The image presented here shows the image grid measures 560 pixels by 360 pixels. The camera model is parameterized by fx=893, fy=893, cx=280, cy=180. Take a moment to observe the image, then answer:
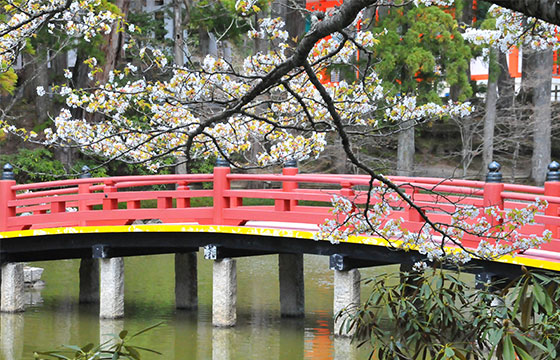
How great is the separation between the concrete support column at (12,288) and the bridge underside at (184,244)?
0.15 meters

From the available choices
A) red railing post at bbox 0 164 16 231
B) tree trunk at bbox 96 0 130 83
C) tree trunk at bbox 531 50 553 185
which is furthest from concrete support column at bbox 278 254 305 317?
tree trunk at bbox 531 50 553 185

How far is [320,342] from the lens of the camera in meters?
12.0

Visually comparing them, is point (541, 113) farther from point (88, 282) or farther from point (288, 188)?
point (88, 282)

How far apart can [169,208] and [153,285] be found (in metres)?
4.28

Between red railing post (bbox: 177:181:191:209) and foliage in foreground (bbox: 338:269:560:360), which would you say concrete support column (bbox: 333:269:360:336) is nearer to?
red railing post (bbox: 177:181:191:209)

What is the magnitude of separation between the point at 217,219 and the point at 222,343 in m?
1.81

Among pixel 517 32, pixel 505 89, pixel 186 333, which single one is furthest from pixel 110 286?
pixel 505 89

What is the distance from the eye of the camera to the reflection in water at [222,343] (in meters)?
11.5

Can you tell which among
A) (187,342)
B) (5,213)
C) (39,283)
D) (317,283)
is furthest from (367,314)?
(39,283)

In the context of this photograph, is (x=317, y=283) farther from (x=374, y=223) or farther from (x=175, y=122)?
(x=374, y=223)

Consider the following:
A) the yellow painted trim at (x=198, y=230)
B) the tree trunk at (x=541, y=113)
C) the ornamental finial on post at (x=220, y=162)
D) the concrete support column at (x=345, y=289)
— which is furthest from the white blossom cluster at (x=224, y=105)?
the tree trunk at (x=541, y=113)

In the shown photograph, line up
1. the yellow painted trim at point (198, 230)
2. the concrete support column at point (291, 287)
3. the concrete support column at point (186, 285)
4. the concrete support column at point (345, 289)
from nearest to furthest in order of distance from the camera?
the yellow painted trim at point (198, 230), the concrete support column at point (345, 289), the concrete support column at point (291, 287), the concrete support column at point (186, 285)

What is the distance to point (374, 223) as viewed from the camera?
7.07 m

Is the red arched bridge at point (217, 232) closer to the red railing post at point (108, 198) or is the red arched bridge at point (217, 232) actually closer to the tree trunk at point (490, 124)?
the red railing post at point (108, 198)
